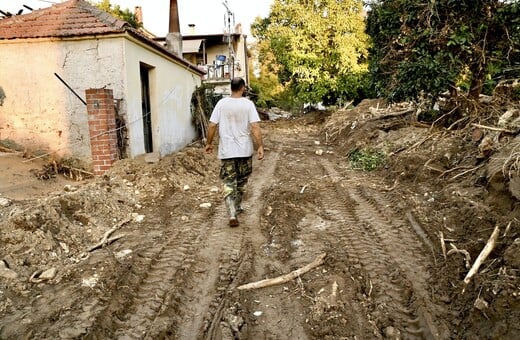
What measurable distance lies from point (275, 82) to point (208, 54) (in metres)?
10.5

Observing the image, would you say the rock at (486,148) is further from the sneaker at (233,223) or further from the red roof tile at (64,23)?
the red roof tile at (64,23)

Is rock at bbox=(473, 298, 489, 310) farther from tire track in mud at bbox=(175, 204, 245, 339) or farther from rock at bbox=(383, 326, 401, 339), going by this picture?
tire track in mud at bbox=(175, 204, 245, 339)

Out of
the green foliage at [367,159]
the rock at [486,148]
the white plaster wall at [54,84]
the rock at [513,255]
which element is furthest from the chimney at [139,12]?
the rock at [513,255]

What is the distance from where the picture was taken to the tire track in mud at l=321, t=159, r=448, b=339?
2777 millimetres

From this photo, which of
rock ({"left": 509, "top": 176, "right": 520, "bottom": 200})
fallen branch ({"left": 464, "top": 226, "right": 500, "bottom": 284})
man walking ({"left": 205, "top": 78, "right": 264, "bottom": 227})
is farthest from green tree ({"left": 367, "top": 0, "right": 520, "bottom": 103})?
fallen branch ({"left": 464, "top": 226, "right": 500, "bottom": 284})

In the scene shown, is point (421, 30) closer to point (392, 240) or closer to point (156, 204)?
point (392, 240)

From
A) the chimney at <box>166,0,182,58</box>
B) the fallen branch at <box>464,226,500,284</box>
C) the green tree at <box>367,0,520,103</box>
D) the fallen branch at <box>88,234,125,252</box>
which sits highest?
the chimney at <box>166,0,182,58</box>

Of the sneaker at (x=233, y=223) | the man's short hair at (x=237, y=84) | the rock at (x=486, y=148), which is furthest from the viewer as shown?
the rock at (x=486, y=148)

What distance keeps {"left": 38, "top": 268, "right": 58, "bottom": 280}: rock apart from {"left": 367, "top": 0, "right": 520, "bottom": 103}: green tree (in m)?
6.68

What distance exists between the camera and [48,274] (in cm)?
343

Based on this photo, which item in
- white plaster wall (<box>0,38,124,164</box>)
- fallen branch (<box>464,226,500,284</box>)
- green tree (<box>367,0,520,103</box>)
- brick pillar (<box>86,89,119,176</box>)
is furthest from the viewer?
white plaster wall (<box>0,38,124,164</box>)

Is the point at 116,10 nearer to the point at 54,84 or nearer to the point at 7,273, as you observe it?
the point at 54,84

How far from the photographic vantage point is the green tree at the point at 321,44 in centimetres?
2227

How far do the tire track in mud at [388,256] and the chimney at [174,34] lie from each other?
10302mm
